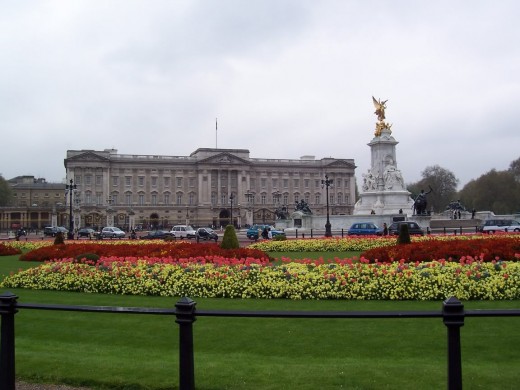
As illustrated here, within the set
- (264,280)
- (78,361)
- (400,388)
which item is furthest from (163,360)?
(264,280)

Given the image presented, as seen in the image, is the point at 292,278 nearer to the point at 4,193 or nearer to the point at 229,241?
the point at 229,241

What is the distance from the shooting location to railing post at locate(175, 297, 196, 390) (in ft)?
14.7

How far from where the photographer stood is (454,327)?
413 cm

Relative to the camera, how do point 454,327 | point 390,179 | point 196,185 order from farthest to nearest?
point 196,185
point 390,179
point 454,327

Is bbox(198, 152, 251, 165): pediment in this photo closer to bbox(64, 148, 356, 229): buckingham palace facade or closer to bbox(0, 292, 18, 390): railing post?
bbox(64, 148, 356, 229): buckingham palace facade

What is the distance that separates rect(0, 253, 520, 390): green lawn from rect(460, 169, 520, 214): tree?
90.4m

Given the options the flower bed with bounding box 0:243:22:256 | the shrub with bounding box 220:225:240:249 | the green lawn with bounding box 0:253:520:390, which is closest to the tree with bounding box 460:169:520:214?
the shrub with bounding box 220:225:240:249

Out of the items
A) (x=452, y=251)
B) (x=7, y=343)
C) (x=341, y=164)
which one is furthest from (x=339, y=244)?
(x=341, y=164)

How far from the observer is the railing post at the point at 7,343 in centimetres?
490

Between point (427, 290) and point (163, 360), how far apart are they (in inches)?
266

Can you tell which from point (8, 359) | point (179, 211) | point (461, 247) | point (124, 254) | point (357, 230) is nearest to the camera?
point (8, 359)

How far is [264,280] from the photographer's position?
494 inches

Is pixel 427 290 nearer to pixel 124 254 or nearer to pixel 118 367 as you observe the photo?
pixel 118 367

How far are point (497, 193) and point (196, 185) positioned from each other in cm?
6114
